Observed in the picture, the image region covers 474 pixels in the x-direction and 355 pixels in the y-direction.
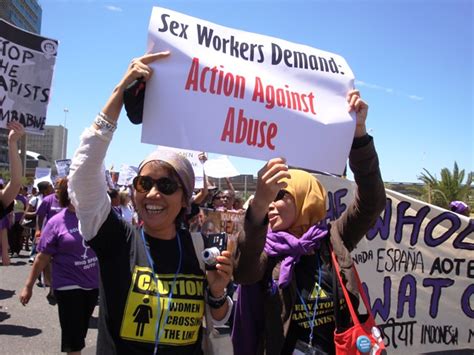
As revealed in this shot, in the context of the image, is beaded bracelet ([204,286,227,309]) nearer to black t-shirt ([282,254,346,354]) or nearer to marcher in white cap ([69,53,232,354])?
marcher in white cap ([69,53,232,354])

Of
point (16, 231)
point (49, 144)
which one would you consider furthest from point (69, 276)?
point (49, 144)

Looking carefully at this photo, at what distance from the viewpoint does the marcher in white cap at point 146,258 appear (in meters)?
1.94

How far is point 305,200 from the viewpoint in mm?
2553

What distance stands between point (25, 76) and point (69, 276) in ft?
5.86

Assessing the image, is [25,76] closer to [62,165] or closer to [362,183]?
[362,183]

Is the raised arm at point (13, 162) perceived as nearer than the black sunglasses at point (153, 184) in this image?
No

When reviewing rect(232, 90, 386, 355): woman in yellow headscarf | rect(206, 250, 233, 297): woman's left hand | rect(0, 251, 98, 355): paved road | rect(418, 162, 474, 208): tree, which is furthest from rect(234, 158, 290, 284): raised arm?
rect(418, 162, 474, 208): tree

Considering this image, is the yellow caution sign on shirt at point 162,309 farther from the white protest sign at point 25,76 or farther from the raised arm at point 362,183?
the white protest sign at point 25,76

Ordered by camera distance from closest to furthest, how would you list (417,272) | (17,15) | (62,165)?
(417,272) < (62,165) < (17,15)

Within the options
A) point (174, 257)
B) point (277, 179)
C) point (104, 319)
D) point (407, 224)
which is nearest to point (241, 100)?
point (277, 179)

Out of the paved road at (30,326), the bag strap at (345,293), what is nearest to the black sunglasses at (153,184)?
the bag strap at (345,293)

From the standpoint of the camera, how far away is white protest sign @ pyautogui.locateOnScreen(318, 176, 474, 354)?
5.21m

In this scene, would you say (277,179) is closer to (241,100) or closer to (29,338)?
(241,100)

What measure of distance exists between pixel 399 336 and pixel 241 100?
3.95 meters
